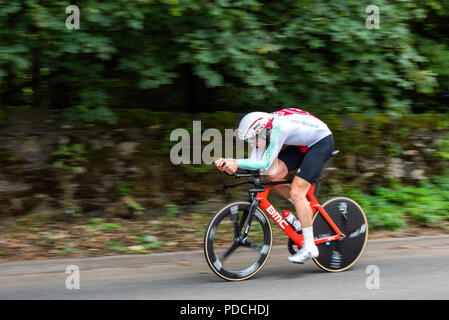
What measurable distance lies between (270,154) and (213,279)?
1436 mm

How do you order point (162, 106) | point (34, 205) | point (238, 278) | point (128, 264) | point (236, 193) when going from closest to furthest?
point (238, 278)
point (128, 264)
point (34, 205)
point (236, 193)
point (162, 106)

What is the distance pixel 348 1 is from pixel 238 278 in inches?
145

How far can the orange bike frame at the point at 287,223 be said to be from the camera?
5176 millimetres

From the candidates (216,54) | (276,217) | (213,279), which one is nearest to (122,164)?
(216,54)

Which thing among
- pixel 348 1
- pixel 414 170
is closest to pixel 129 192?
pixel 348 1

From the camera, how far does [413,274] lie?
5.42m

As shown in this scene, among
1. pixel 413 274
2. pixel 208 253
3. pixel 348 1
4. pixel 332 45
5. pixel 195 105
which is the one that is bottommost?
pixel 413 274

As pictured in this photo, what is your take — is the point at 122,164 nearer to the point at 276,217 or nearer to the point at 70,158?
the point at 70,158

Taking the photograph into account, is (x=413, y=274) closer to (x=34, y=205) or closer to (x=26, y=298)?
(x=26, y=298)

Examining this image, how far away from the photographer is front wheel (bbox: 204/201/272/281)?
196 inches

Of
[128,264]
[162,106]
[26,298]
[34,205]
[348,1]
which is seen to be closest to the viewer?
[26,298]

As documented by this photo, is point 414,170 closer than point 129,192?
No

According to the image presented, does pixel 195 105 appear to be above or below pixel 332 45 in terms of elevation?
below

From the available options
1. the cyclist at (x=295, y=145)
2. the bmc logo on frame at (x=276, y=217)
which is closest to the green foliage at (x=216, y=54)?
the cyclist at (x=295, y=145)
